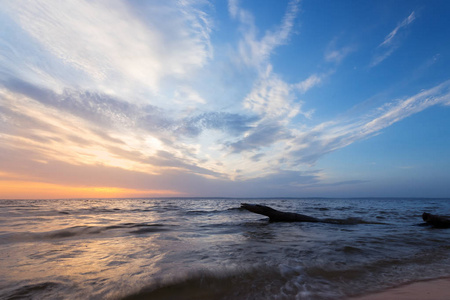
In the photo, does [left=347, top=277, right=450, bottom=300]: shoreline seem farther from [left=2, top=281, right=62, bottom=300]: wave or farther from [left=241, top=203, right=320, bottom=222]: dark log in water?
[left=241, top=203, right=320, bottom=222]: dark log in water

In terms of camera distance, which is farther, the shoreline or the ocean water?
the ocean water

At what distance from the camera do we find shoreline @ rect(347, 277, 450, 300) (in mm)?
2771

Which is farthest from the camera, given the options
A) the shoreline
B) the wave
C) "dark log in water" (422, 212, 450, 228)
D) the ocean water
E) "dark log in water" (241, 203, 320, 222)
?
"dark log in water" (241, 203, 320, 222)

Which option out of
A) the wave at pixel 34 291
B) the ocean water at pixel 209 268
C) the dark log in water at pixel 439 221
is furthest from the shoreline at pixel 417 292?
the dark log in water at pixel 439 221

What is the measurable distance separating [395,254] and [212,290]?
5330 millimetres

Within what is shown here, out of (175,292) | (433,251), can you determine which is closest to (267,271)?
(175,292)

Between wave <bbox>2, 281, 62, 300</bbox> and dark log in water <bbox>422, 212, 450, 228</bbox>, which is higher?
wave <bbox>2, 281, 62, 300</bbox>

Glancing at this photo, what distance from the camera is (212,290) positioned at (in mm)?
3252

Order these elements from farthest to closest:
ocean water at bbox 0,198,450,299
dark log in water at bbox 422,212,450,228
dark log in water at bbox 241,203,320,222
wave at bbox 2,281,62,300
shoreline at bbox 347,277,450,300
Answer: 1. dark log in water at bbox 241,203,320,222
2. dark log in water at bbox 422,212,450,228
3. ocean water at bbox 0,198,450,299
4. wave at bbox 2,281,62,300
5. shoreline at bbox 347,277,450,300

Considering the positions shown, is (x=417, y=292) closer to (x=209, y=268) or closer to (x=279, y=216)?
(x=209, y=268)

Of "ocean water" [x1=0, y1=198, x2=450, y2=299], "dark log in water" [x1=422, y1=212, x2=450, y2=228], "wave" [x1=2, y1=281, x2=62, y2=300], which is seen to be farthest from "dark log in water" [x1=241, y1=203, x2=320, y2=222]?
"wave" [x1=2, y1=281, x2=62, y2=300]

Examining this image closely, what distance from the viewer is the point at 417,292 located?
296 centimetres

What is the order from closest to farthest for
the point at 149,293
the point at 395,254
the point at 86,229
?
the point at 149,293
the point at 395,254
the point at 86,229

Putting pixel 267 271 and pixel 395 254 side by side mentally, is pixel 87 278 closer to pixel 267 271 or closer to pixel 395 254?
pixel 267 271
